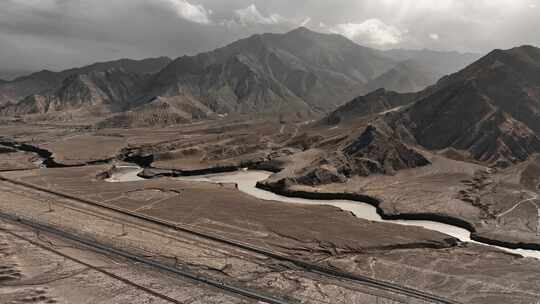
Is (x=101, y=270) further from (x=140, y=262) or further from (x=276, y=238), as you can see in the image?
(x=276, y=238)

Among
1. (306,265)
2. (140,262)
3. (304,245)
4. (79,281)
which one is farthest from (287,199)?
(79,281)

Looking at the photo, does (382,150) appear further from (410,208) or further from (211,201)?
(211,201)

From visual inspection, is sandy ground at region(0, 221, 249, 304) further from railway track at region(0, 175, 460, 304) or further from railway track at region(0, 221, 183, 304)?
railway track at region(0, 175, 460, 304)

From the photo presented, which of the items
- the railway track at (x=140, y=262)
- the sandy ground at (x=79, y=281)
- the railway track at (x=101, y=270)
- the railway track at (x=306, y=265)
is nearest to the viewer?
the sandy ground at (x=79, y=281)

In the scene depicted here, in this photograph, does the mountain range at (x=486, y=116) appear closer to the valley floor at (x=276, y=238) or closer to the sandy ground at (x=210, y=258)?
the valley floor at (x=276, y=238)

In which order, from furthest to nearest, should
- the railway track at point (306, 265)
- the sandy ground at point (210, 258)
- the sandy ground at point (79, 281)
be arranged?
the railway track at point (306, 265) → the sandy ground at point (210, 258) → the sandy ground at point (79, 281)

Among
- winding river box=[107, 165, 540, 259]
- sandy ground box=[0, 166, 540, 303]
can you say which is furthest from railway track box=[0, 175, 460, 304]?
winding river box=[107, 165, 540, 259]

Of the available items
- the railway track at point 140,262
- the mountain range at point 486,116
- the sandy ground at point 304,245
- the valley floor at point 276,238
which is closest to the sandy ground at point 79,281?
the valley floor at point 276,238

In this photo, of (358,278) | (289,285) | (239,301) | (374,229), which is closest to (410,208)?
(374,229)
